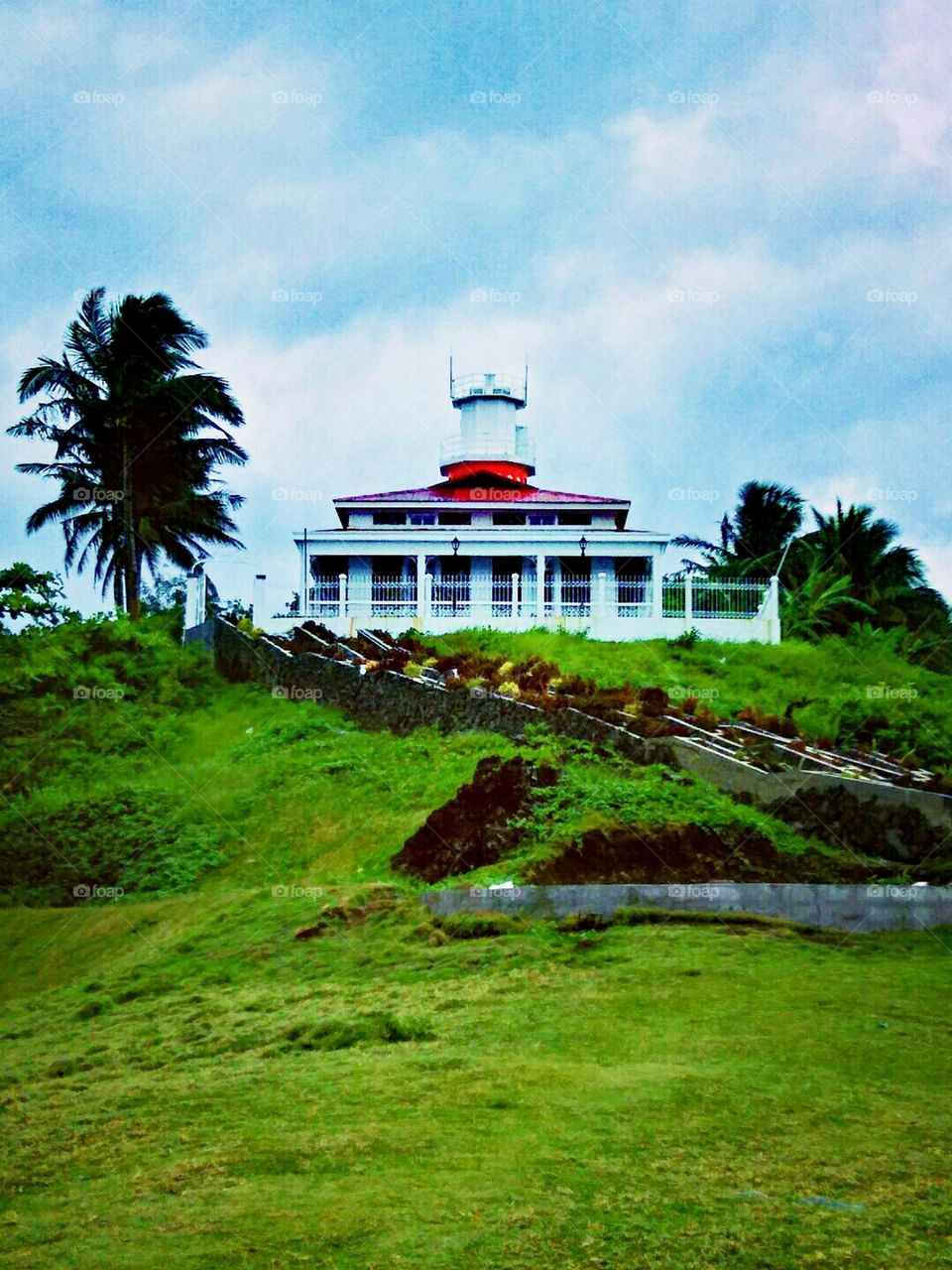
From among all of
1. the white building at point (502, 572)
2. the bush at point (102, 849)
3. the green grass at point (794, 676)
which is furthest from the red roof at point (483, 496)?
the bush at point (102, 849)

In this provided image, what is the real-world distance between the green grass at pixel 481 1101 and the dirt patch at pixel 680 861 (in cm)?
196

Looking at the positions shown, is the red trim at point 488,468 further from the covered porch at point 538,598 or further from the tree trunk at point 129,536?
the tree trunk at point 129,536

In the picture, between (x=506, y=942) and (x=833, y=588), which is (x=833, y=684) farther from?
(x=506, y=942)

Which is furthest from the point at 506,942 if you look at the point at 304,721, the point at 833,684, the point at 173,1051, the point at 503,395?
the point at 503,395

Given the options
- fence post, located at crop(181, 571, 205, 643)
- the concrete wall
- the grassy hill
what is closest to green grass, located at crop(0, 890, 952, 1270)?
the grassy hill

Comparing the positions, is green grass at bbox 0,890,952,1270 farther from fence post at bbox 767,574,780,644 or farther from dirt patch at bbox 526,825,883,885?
fence post at bbox 767,574,780,644

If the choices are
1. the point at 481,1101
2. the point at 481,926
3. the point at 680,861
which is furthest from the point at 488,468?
the point at 481,1101

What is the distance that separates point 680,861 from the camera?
20.1 m

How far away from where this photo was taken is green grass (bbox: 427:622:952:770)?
29328mm

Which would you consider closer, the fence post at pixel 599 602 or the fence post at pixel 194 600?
the fence post at pixel 599 602

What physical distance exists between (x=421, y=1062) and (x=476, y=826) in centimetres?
783

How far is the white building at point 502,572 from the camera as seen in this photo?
4122 centimetres

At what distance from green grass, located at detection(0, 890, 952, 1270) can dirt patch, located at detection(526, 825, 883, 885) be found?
196cm

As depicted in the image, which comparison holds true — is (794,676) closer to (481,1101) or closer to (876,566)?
(876,566)
